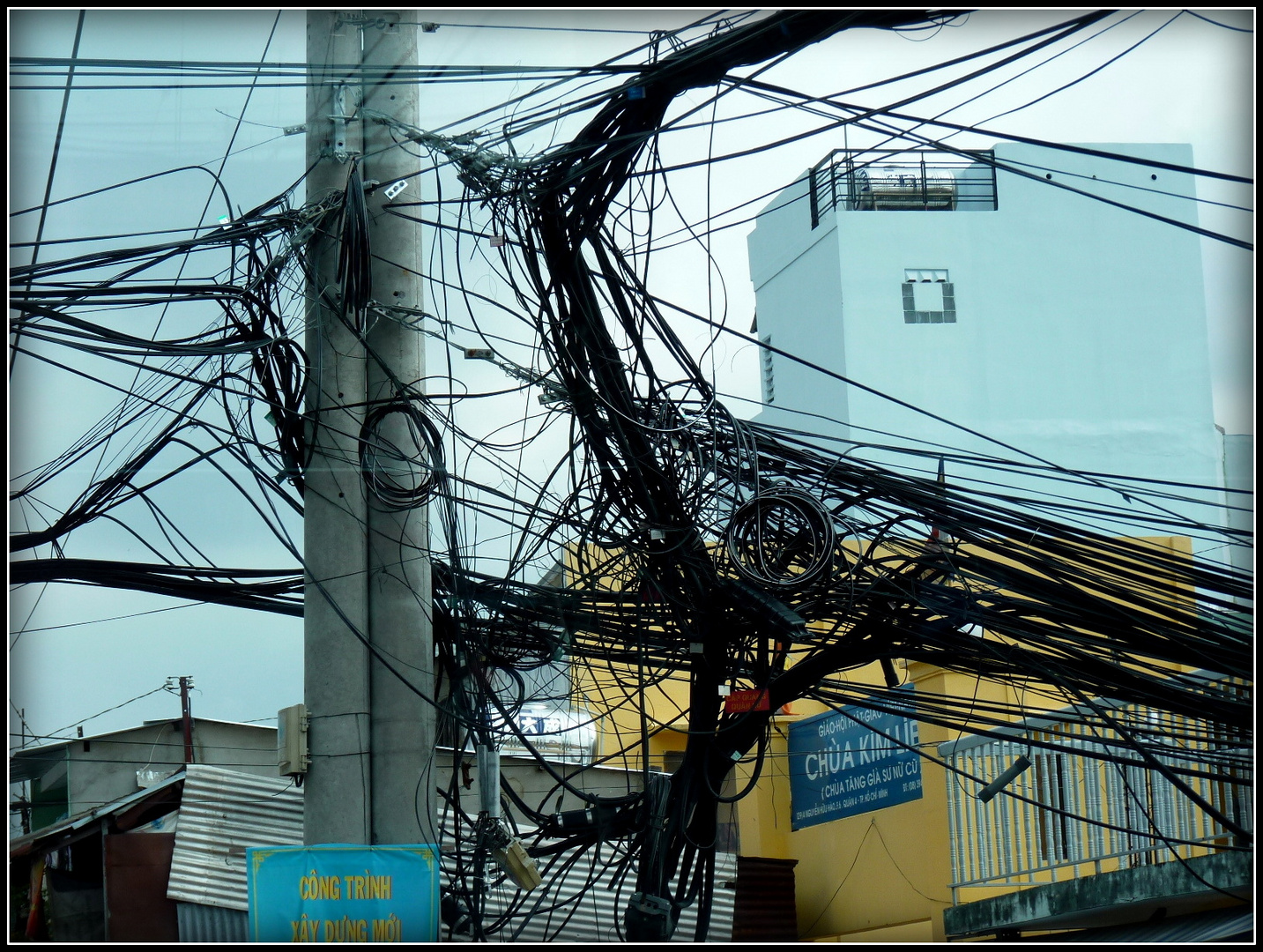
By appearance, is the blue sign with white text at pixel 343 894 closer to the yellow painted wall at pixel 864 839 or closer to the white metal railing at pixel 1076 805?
the yellow painted wall at pixel 864 839

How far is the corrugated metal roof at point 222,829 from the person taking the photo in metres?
9.15

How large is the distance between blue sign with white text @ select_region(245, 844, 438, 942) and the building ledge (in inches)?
132

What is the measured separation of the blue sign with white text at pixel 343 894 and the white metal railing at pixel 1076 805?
3097 mm

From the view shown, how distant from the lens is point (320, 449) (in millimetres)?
6230

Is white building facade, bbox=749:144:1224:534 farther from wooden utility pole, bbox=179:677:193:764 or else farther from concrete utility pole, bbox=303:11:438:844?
concrete utility pole, bbox=303:11:438:844

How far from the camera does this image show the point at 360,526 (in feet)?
20.3

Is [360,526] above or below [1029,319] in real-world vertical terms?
below

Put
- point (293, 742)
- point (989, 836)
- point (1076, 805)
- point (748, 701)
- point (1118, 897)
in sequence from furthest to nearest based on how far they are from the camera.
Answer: point (989, 836) → point (1076, 805) → point (1118, 897) → point (748, 701) → point (293, 742)

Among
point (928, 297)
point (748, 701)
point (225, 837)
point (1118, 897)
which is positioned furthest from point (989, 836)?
point (928, 297)

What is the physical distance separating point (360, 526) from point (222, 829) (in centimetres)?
416

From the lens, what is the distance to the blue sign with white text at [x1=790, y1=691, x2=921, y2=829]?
402 inches

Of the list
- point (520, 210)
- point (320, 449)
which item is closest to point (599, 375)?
point (520, 210)

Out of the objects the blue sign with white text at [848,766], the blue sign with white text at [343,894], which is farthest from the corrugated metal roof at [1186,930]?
the blue sign with white text at [343,894]

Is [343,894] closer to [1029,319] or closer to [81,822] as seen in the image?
[81,822]
